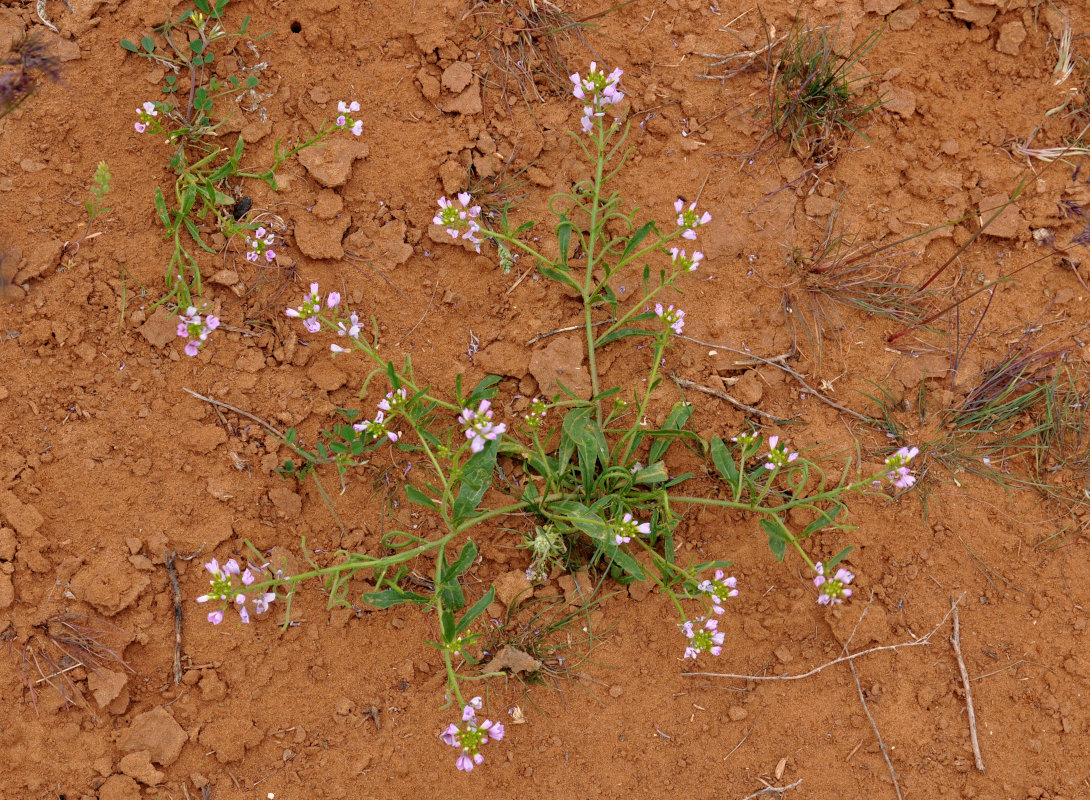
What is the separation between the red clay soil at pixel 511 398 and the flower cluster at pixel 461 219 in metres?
0.12

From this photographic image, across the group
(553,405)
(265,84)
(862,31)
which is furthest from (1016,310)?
(265,84)

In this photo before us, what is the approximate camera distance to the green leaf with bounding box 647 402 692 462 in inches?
120

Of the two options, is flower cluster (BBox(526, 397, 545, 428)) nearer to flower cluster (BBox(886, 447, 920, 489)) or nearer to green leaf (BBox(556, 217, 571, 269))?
green leaf (BBox(556, 217, 571, 269))

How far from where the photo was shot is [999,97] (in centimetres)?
350

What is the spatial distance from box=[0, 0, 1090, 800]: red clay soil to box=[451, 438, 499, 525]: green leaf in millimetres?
363

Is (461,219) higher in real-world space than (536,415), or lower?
higher

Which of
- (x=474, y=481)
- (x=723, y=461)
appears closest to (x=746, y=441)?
(x=723, y=461)

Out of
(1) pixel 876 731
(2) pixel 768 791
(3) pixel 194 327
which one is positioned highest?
(3) pixel 194 327

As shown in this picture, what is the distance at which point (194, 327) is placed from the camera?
2809 mm

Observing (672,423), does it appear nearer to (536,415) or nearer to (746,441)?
(746,441)

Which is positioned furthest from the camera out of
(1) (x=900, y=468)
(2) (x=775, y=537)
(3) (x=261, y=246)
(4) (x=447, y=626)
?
(3) (x=261, y=246)

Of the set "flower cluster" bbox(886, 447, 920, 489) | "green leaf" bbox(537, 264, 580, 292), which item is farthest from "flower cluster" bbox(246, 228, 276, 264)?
"flower cluster" bbox(886, 447, 920, 489)

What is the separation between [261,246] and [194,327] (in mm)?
403

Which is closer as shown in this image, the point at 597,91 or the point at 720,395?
the point at 597,91
